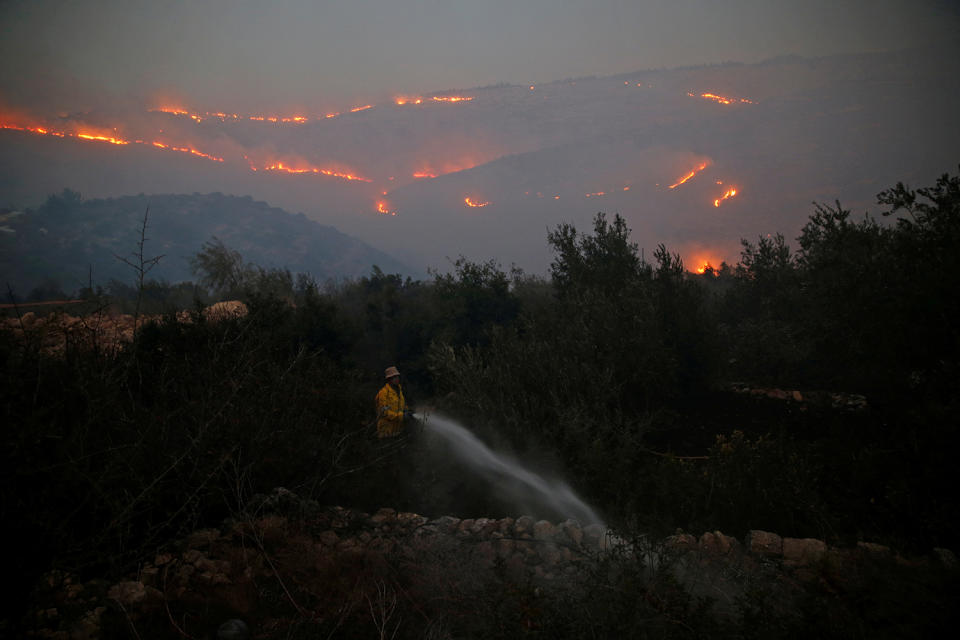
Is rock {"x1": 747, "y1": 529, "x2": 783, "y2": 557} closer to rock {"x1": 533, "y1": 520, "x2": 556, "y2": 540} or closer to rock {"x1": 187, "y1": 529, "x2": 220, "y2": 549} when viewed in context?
rock {"x1": 533, "y1": 520, "x2": 556, "y2": 540}

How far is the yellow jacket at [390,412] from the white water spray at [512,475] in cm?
60

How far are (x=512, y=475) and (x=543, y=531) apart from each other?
1.58 metres

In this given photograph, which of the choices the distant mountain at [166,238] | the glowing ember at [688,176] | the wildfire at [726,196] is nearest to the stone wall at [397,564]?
the wildfire at [726,196]

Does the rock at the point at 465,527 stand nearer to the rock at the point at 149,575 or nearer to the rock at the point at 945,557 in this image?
the rock at the point at 149,575

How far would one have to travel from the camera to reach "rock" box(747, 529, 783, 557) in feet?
12.5

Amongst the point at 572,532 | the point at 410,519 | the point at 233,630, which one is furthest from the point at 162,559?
the point at 572,532

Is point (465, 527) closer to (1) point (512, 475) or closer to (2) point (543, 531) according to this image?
(2) point (543, 531)

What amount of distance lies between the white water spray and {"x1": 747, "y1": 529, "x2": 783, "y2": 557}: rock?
1525 mm

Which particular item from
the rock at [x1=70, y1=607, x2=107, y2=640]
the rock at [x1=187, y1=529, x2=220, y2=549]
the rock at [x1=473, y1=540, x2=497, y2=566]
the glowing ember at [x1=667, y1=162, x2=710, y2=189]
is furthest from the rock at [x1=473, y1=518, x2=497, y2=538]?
the glowing ember at [x1=667, y1=162, x2=710, y2=189]

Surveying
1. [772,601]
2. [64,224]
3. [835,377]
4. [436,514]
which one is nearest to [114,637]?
[436,514]

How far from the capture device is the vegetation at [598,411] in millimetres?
3078

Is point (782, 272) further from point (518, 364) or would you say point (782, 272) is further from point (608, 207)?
point (608, 207)

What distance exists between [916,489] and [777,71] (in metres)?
45.3

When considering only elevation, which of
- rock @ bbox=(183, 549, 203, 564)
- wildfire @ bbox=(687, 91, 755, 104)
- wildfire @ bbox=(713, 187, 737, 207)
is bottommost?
rock @ bbox=(183, 549, 203, 564)
